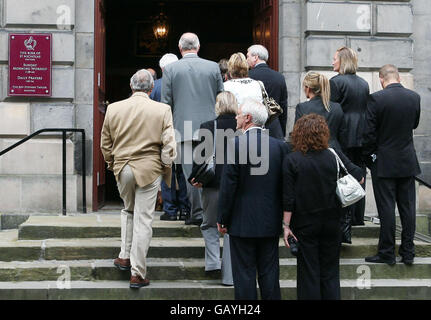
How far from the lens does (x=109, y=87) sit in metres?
16.2

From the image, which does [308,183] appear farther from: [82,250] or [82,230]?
[82,230]

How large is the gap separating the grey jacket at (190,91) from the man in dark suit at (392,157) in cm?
174

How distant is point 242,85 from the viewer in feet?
24.2

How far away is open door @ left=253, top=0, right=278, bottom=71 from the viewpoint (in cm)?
1025

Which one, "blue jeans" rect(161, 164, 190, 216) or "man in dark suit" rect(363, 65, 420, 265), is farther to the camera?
"blue jeans" rect(161, 164, 190, 216)

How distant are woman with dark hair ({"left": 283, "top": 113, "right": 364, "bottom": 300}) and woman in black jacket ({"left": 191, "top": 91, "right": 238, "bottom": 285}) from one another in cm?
96

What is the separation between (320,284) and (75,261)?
284cm

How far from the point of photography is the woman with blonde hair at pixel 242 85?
7.32m

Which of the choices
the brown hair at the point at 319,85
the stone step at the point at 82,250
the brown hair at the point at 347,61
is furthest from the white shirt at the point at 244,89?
the stone step at the point at 82,250

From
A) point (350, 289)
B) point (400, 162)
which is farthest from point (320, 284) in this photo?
point (400, 162)

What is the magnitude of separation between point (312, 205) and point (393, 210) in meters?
1.95

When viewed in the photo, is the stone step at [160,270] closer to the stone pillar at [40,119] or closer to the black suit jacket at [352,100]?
the black suit jacket at [352,100]

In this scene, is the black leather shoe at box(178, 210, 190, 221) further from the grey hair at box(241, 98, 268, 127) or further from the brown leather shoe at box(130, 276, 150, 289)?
the grey hair at box(241, 98, 268, 127)

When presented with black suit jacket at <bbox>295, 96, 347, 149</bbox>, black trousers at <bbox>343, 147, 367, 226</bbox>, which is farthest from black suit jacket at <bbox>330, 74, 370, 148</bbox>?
black suit jacket at <bbox>295, 96, 347, 149</bbox>
